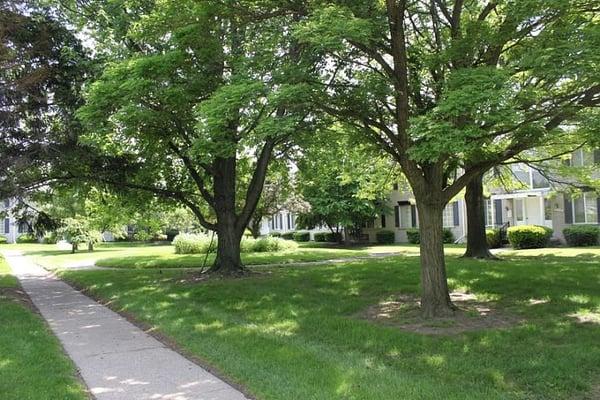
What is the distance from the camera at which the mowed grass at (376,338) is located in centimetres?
564

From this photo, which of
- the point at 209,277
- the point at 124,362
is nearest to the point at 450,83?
the point at 124,362

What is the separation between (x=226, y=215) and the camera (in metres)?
17.0

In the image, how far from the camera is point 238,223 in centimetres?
1722

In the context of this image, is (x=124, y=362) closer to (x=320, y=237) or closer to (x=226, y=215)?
(x=226, y=215)

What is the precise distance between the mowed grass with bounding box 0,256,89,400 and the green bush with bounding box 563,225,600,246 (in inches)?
876

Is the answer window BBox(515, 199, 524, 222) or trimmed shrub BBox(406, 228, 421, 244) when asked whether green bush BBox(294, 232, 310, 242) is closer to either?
trimmed shrub BBox(406, 228, 421, 244)

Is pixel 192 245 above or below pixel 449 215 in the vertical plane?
below

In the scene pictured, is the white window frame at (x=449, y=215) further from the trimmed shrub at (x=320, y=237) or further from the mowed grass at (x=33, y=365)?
the mowed grass at (x=33, y=365)

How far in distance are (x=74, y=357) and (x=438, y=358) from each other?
14.8 ft

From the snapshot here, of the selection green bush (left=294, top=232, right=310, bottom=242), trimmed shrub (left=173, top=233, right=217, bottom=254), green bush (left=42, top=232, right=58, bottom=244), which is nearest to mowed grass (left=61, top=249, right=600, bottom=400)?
trimmed shrub (left=173, top=233, right=217, bottom=254)

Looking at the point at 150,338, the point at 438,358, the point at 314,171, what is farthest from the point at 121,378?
the point at 314,171

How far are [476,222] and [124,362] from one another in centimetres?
1437

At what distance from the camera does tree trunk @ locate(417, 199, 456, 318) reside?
912 centimetres

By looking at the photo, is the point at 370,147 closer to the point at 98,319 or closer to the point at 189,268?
the point at 98,319
